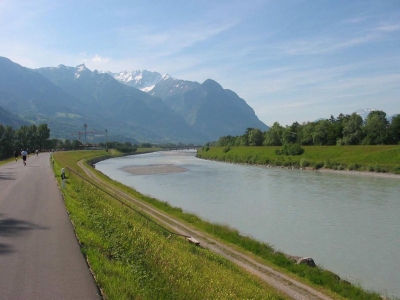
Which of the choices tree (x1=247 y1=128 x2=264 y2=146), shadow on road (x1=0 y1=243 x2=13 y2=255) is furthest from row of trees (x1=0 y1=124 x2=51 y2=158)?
shadow on road (x1=0 y1=243 x2=13 y2=255)

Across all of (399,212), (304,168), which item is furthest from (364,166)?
(399,212)

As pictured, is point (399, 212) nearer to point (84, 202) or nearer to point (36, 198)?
point (84, 202)

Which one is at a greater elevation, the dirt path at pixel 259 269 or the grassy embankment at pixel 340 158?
the grassy embankment at pixel 340 158

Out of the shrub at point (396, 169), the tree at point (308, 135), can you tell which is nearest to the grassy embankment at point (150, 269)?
the shrub at point (396, 169)

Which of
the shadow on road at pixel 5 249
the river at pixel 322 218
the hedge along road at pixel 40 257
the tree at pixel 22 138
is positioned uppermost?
the tree at pixel 22 138

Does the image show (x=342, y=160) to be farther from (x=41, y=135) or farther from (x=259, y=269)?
(x=41, y=135)

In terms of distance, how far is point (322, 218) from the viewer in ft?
101

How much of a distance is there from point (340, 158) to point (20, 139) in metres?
97.3

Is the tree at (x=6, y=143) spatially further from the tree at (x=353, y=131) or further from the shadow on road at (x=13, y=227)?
the shadow on road at (x=13, y=227)

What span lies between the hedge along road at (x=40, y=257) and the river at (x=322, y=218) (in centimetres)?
1246

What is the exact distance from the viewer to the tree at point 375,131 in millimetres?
97900

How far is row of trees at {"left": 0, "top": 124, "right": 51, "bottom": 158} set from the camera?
104 metres

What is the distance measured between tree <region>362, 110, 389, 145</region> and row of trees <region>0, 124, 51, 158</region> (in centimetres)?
9663

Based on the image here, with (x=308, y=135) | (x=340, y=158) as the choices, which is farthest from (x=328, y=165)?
(x=308, y=135)
